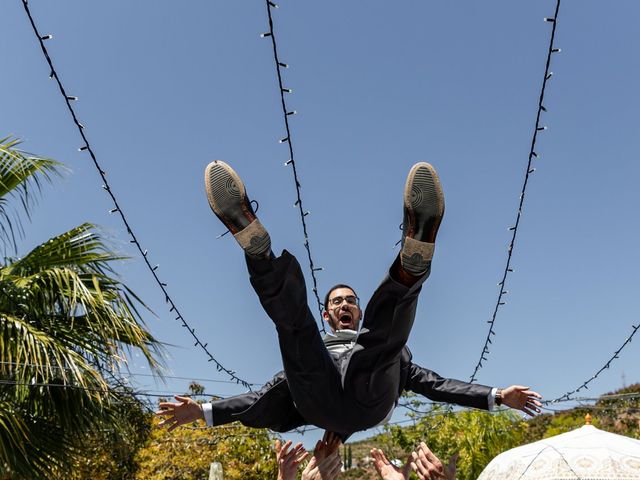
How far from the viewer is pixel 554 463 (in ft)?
13.7

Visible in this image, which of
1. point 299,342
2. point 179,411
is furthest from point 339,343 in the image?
point 179,411

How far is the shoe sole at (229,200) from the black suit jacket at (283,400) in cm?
132

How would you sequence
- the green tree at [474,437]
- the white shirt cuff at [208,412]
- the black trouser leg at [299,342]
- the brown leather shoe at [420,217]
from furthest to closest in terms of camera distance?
the green tree at [474,437]
the white shirt cuff at [208,412]
the black trouser leg at [299,342]
the brown leather shoe at [420,217]

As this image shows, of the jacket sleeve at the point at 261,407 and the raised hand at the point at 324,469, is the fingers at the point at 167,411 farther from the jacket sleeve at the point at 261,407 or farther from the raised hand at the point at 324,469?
the raised hand at the point at 324,469

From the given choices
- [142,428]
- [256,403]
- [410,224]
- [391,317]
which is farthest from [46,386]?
[142,428]

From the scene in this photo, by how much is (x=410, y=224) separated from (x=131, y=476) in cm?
1094

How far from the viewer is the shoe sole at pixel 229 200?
2941mm

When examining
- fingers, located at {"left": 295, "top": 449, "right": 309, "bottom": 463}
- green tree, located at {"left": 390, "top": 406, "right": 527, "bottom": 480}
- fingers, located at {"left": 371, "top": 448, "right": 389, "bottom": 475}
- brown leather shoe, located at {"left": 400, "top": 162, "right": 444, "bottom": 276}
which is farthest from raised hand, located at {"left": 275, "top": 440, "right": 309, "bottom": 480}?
green tree, located at {"left": 390, "top": 406, "right": 527, "bottom": 480}

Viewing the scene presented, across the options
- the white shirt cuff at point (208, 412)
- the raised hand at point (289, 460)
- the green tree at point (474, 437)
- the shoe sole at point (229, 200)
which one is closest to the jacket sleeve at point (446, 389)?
the raised hand at point (289, 460)

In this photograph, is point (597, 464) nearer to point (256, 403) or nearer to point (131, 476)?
point (256, 403)

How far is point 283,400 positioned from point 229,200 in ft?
4.90

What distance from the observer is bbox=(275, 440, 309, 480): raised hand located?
3293 millimetres

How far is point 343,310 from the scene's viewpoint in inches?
165

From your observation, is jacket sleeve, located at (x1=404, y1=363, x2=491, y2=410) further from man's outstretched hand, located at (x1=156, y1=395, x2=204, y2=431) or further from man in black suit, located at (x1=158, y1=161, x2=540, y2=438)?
man's outstretched hand, located at (x1=156, y1=395, x2=204, y2=431)
